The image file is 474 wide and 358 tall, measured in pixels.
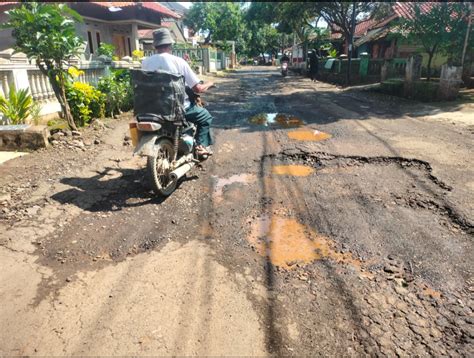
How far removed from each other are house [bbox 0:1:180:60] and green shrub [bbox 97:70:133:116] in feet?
29.7

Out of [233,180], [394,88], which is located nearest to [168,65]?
[233,180]

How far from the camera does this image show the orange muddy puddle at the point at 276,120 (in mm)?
8227

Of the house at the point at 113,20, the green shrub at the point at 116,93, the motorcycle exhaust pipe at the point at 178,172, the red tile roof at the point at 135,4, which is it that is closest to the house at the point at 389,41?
the green shrub at the point at 116,93

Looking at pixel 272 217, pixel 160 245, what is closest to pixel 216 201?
pixel 272 217

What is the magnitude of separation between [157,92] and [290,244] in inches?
85.8

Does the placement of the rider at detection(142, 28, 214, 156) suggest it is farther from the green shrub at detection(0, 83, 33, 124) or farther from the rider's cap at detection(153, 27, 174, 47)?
the green shrub at detection(0, 83, 33, 124)

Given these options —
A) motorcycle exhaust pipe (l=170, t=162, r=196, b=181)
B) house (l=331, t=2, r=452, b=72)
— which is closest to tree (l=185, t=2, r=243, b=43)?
house (l=331, t=2, r=452, b=72)

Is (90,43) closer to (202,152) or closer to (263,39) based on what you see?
(202,152)

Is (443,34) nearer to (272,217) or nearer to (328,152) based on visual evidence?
(328,152)

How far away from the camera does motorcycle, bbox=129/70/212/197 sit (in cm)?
391

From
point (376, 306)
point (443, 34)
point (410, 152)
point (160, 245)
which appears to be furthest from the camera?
point (443, 34)

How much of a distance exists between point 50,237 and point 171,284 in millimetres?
1457

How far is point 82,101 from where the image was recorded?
722 centimetres

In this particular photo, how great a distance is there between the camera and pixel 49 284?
8.80 feet
